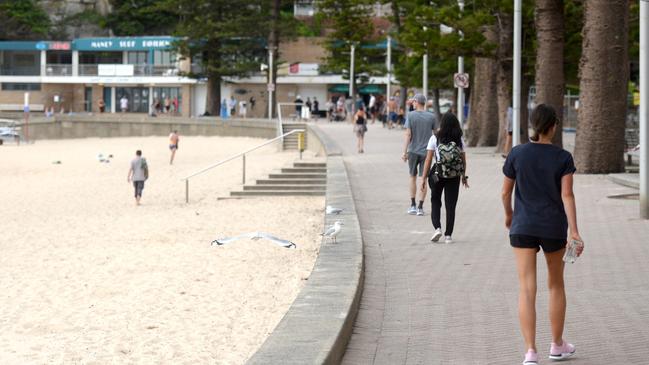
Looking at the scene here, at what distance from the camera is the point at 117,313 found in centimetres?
1117

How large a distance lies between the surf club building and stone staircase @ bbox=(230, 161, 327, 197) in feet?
180

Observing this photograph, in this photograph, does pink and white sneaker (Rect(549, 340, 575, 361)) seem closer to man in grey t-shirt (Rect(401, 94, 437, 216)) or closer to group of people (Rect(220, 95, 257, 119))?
man in grey t-shirt (Rect(401, 94, 437, 216))

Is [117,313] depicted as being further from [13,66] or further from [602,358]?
[13,66]

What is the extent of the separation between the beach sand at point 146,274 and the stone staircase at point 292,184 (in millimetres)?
907

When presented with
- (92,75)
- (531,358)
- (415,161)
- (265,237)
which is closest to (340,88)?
(92,75)

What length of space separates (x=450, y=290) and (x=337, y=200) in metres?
8.23

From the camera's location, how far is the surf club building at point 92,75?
84875 millimetres

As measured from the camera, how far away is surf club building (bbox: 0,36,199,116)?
278ft

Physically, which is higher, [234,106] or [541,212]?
[234,106]

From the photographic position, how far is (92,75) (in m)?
87.1

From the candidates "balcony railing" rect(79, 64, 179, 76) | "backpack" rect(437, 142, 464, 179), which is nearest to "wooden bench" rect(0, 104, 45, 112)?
"balcony railing" rect(79, 64, 179, 76)

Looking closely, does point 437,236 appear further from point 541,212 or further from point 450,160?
point 541,212

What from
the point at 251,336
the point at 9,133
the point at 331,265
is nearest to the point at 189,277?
the point at 331,265

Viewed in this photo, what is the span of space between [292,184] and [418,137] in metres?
11.8
